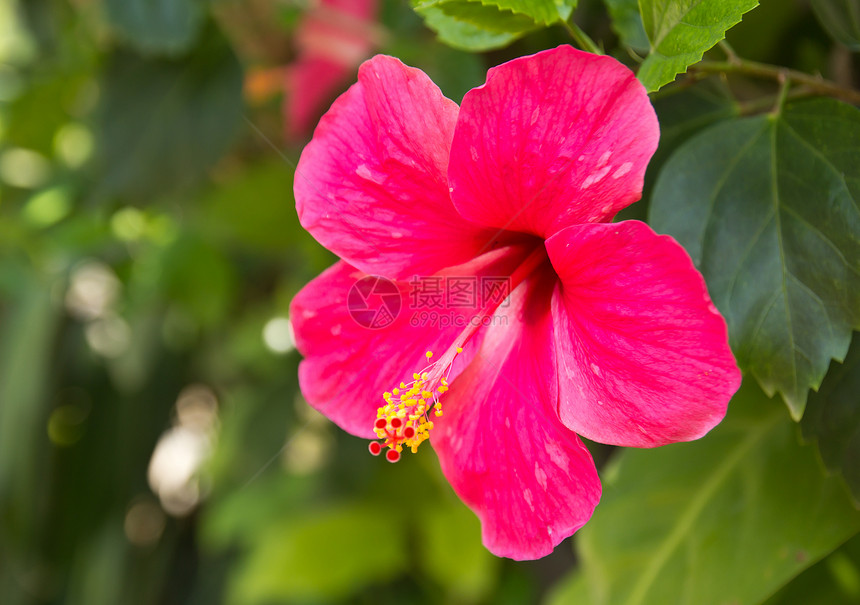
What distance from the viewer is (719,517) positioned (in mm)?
562

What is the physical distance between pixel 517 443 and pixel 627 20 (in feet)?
0.92

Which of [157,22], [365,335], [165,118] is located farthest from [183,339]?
[365,335]

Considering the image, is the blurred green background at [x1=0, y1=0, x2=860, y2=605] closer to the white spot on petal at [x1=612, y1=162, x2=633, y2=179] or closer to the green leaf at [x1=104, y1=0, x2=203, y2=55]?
the green leaf at [x1=104, y1=0, x2=203, y2=55]

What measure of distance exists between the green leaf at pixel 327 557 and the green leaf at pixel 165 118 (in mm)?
581

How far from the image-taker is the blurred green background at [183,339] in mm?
1000

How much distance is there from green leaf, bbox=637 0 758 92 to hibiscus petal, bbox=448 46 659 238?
1.3 inches

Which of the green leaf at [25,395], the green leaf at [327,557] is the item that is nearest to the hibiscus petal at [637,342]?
the green leaf at [327,557]

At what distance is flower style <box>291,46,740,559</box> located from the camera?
336 millimetres

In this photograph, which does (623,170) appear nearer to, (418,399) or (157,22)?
(418,399)

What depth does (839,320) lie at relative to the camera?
0.38m

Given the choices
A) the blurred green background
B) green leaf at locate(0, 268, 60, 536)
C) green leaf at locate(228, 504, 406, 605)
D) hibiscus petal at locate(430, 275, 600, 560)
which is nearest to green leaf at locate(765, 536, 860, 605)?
the blurred green background

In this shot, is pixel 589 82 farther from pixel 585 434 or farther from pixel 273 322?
pixel 273 322

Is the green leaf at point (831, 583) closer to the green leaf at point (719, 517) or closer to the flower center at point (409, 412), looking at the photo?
the green leaf at point (719, 517)

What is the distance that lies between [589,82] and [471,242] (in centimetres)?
13
